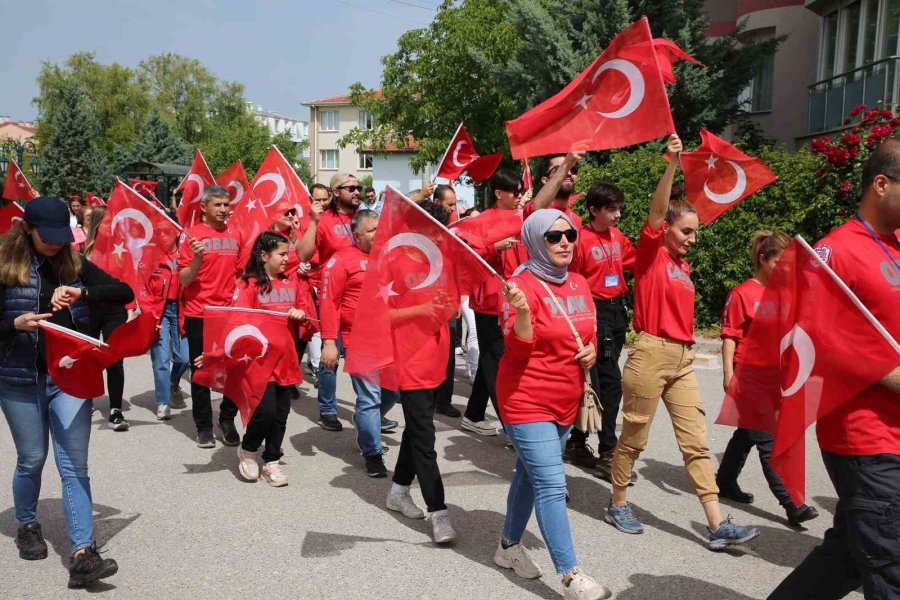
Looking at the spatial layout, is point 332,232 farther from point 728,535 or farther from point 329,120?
point 329,120

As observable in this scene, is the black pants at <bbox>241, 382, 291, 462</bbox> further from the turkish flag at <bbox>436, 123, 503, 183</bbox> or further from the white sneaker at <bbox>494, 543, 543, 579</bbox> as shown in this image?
the turkish flag at <bbox>436, 123, 503, 183</bbox>

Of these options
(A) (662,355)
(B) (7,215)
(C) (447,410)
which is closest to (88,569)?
(A) (662,355)

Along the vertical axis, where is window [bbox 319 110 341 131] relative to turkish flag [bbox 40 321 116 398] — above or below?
above

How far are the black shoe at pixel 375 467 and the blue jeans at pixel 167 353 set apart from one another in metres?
2.78

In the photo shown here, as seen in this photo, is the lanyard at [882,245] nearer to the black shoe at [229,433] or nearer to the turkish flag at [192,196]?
the black shoe at [229,433]

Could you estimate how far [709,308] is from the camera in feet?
40.5

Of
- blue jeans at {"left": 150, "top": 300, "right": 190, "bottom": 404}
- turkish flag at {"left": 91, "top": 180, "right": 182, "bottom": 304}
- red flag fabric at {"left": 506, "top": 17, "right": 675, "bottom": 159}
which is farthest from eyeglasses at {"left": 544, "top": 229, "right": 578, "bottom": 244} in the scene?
blue jeans at {"left": 150, "top": 300, "right": 190, "bottom": 404}

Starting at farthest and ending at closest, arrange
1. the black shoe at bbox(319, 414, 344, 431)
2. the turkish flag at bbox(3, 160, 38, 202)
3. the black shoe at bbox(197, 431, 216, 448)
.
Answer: the turkish flag at bbox(3, 160, 38, 202) < the black shoe at bbox(319, 414, 344, 431) < the black shoe at bbox(197, 431, 216, 448)

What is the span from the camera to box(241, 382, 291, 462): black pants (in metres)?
5.94

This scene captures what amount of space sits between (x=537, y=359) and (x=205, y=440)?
13.0ft

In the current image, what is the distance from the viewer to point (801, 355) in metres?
3.02

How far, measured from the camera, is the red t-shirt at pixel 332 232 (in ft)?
→ 24.1

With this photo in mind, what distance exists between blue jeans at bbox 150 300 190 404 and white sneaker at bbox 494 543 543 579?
4.65 meters

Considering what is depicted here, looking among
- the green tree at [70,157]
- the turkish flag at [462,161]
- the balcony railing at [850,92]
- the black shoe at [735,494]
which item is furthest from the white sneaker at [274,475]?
the green tree at [70,157]
